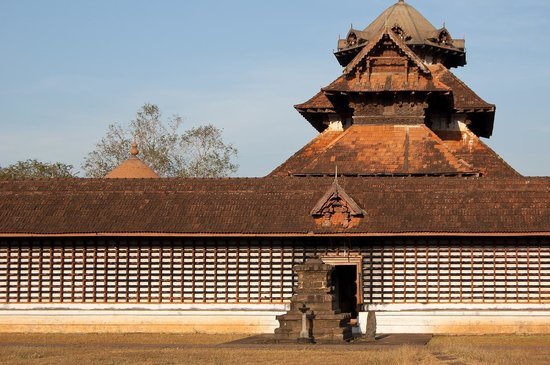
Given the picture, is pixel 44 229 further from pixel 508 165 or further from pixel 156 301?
pixel 508 165

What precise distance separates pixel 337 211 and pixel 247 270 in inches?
146

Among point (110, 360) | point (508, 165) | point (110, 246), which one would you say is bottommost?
point (110, 360)

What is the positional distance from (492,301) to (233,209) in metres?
9.36

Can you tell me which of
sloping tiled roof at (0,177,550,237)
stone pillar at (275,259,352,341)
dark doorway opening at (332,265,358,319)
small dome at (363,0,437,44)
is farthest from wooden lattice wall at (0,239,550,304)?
small dome at (363,0,437,44)

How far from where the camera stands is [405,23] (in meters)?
57.0

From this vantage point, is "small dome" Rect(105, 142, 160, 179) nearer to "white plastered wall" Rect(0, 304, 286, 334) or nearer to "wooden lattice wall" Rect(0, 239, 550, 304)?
"wooden lattice wall" Rect(0, 239, 550, 304)

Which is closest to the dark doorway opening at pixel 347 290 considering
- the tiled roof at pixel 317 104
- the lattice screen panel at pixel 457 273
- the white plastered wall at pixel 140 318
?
the lattice screen panel at pixel 457 273

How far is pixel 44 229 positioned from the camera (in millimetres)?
37750

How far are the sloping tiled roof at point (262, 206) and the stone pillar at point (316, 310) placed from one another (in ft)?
10.2

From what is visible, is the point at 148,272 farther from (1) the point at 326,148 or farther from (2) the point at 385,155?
(2) the point at 385,155

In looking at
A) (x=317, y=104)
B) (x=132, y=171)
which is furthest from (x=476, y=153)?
(x=132, y=171)

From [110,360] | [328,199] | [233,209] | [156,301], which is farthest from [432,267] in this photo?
[110,360]

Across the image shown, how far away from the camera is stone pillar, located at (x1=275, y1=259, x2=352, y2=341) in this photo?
3247 cm

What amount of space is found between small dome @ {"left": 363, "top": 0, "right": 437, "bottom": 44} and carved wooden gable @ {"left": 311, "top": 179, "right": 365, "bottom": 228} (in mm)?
20459
